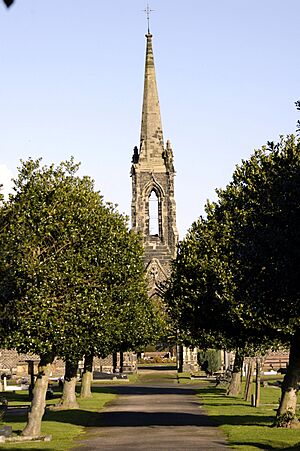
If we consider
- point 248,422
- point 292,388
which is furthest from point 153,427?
point 292,388

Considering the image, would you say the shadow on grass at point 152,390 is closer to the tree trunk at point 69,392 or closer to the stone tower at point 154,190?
the tree trunk at point 69,392

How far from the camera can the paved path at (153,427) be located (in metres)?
30.8

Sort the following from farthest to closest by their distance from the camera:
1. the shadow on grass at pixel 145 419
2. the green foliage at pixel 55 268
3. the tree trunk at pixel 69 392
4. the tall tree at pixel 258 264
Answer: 1. the tree trunk at pixel 69 392
2. the shadow on grass at pixel 145 419
3. the green foliage at pixel 55 268
4. the tall tree at pixel 258 264

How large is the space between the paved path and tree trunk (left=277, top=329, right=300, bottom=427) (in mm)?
2885

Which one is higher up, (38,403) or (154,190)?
(154,190)

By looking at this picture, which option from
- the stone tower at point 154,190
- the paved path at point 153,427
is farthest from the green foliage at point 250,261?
the stone tower at point 154,190

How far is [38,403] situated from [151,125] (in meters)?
91.2

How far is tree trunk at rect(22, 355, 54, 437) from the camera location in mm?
35375

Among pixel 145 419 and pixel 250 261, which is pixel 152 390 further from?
pixel 250 261

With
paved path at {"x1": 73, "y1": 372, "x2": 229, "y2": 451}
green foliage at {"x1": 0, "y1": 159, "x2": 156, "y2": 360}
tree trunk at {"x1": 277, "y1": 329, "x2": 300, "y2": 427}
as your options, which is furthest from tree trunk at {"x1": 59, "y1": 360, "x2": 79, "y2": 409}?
tree trunk at {"x1": 277, "y1": 329, "x2": 300, "y2": 427}

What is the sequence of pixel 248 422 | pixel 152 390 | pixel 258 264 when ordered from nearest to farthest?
pixel 258 264 < pixel 248 422 < pixel 152 390

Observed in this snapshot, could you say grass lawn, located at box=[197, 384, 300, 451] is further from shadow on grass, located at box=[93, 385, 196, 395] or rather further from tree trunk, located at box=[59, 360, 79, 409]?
tree trunk, located at box=[59, 360, 79, 409]

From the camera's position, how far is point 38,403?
117 feet

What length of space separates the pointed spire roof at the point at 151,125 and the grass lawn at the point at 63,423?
64.7 m
